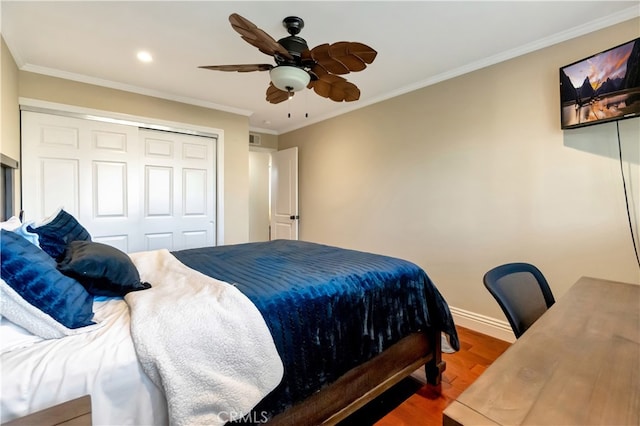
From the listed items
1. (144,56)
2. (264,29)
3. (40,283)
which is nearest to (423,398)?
(40,283)

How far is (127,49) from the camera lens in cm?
239

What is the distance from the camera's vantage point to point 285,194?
194 inches

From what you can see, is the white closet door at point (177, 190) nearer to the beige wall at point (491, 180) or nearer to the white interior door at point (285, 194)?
the white interior door at point (285, 194)

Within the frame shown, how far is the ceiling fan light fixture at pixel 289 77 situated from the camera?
178cm

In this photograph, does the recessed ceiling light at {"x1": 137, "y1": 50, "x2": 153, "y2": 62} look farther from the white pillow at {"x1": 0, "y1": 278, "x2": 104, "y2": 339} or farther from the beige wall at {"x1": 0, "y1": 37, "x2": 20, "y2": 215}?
the white pillow at {"x1": 0, "y1": 278, "x2": 104, "y2": 339}

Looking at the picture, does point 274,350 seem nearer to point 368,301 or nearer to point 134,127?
point 368,301

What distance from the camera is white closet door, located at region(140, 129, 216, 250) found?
337 centimetres

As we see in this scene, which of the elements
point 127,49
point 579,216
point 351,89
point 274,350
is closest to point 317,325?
point 274,350

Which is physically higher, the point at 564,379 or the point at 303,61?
the point at 303,61

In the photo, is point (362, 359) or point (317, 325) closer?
point (317, 325)

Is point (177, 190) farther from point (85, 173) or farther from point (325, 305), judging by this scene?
point (325, 305)

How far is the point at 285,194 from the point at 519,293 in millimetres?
3985

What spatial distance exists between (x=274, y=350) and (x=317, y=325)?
26 cm

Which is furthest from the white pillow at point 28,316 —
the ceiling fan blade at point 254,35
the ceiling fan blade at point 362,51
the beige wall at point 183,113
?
the beige wall at point 183,113
